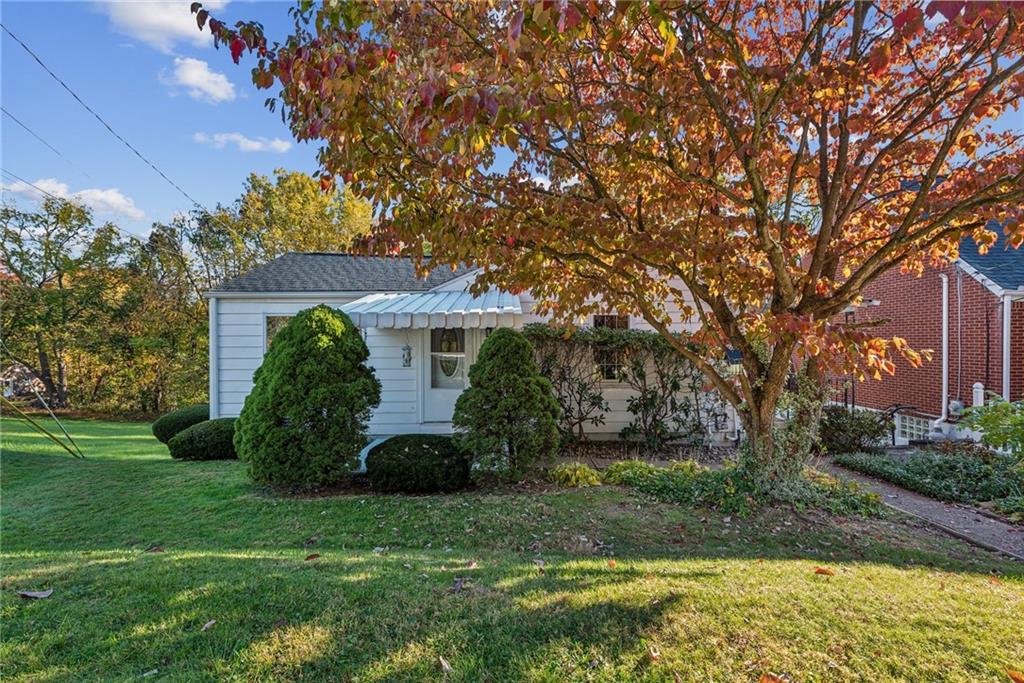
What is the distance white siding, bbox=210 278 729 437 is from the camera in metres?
12.4

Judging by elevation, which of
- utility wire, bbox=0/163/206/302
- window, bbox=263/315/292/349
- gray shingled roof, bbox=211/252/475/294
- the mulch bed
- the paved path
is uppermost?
utility wire, bbox=0/163/206/302

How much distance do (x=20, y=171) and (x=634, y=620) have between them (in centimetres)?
1962

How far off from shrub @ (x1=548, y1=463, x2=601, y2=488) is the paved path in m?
4.24

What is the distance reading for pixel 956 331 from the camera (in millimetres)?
13438

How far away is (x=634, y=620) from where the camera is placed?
10.4 ft

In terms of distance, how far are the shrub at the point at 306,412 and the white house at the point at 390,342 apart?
3.16 meters

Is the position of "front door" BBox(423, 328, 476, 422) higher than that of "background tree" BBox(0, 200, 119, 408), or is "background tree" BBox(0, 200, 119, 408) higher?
"background tree" BBox(0, 200, 119, 408)

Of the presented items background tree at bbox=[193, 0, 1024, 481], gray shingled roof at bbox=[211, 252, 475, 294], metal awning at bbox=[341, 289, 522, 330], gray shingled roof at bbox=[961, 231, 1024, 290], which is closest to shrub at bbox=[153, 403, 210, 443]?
gray shingled roof at bbox=[211, 252, 475, 294]

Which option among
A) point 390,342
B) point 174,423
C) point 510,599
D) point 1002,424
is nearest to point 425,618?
point 510,599

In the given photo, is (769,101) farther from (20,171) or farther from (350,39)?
(20,171)

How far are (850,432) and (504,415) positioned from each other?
805cm

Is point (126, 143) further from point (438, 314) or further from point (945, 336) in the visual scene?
point (945, 336)

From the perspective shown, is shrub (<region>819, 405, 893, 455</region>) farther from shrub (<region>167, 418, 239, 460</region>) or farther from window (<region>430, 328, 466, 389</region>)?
shrub (<region>167, 418, 239, 460</region>)

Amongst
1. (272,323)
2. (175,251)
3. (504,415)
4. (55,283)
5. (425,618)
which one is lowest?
(425,618)
